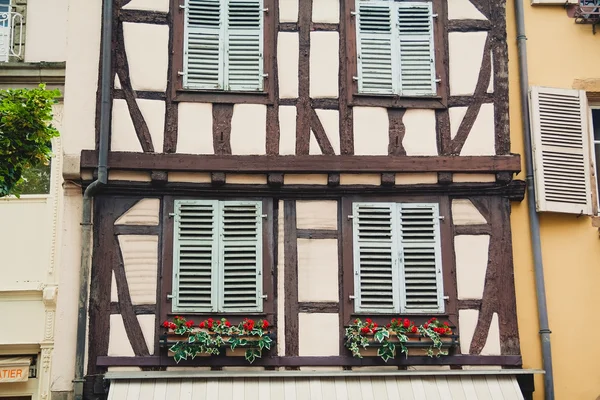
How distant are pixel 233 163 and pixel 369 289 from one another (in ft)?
6.32

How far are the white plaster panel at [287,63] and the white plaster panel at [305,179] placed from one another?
0.88 meters

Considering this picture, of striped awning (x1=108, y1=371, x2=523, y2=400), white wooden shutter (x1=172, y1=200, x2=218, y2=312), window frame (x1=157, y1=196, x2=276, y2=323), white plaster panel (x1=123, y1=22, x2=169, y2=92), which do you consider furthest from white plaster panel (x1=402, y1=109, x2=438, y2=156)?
white plaster panel (x1=123, y1=22, x2=169, y2=92)

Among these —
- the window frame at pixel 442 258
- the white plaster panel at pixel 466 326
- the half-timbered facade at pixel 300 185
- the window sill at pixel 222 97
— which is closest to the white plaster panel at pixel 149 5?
the half-timbered facade at pixel 300 185

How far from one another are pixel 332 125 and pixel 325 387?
9.08 feet

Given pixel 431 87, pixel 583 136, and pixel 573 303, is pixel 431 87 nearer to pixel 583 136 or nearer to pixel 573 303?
pixel 583 136

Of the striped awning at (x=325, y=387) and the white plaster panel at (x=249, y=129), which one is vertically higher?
the white plaster panel at (x=249, y=129)

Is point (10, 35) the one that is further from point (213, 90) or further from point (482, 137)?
point (482, 137)

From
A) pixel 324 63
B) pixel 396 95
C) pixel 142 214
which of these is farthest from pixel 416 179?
pixel 142 214

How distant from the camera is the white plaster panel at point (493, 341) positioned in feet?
33.8

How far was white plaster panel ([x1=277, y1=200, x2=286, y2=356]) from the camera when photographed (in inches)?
401

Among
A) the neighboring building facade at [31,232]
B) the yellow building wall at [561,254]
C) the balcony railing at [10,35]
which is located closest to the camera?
the yellow building wall at [561,254]

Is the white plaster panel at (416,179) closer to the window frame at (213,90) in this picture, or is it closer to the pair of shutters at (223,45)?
the window frame at (213,90)

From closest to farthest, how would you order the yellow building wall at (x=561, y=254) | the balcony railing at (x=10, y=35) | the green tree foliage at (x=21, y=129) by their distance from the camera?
the green tree foliage at (x=21, y=129) < the yellow building wall at (x=561, y=254) < the balcony railing at (x=10, y=35)

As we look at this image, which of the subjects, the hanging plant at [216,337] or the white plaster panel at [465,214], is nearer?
the hanging plant at [216,337]
